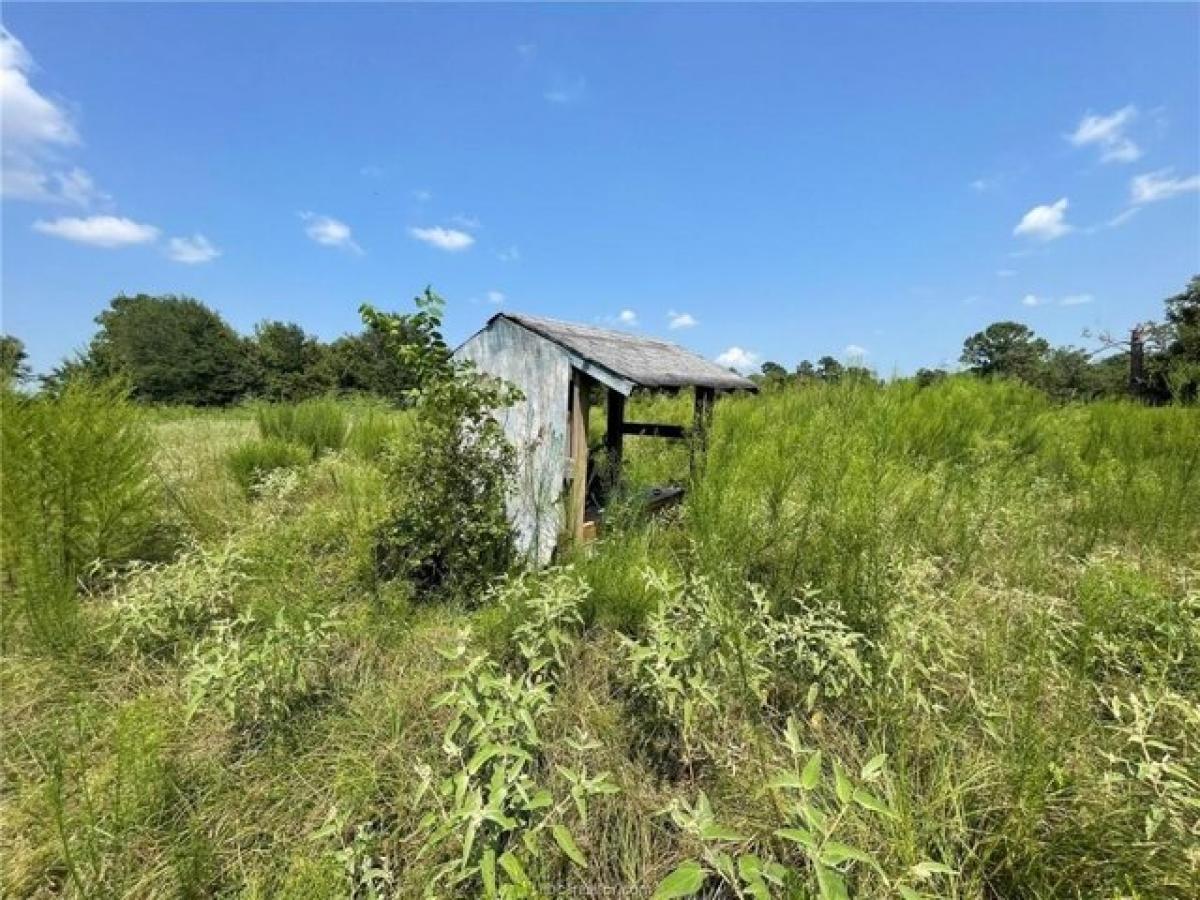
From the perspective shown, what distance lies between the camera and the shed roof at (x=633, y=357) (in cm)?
377

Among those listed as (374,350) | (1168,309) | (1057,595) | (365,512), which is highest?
(374,350)

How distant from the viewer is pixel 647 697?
2416mm

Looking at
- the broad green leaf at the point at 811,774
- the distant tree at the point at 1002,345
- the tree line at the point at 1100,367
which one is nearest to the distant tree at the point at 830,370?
the tree line at the point at 1100,367

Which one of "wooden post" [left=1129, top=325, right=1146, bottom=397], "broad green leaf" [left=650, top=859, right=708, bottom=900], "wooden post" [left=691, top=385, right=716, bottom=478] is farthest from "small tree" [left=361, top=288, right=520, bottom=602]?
"wooden post" [left=1129, top=325, right=1146, bottom=397]

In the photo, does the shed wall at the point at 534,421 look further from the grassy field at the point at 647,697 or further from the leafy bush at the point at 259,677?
the leafy bush at the point at 259,677

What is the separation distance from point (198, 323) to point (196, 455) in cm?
4745

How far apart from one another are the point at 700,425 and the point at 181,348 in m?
49.6

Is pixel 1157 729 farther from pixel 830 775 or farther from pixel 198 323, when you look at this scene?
pixel 198 323

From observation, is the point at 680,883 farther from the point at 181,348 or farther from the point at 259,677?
the point at 181,348

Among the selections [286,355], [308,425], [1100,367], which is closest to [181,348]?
[286,355]

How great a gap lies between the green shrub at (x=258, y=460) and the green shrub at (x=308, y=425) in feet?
2.90

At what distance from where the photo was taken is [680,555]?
357cm

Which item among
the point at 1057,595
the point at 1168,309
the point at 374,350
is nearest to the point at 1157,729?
the point at 1057,595

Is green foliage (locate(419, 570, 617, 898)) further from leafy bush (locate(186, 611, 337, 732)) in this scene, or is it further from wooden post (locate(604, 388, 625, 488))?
wooden post (locate(604, 388, 625, 488))
